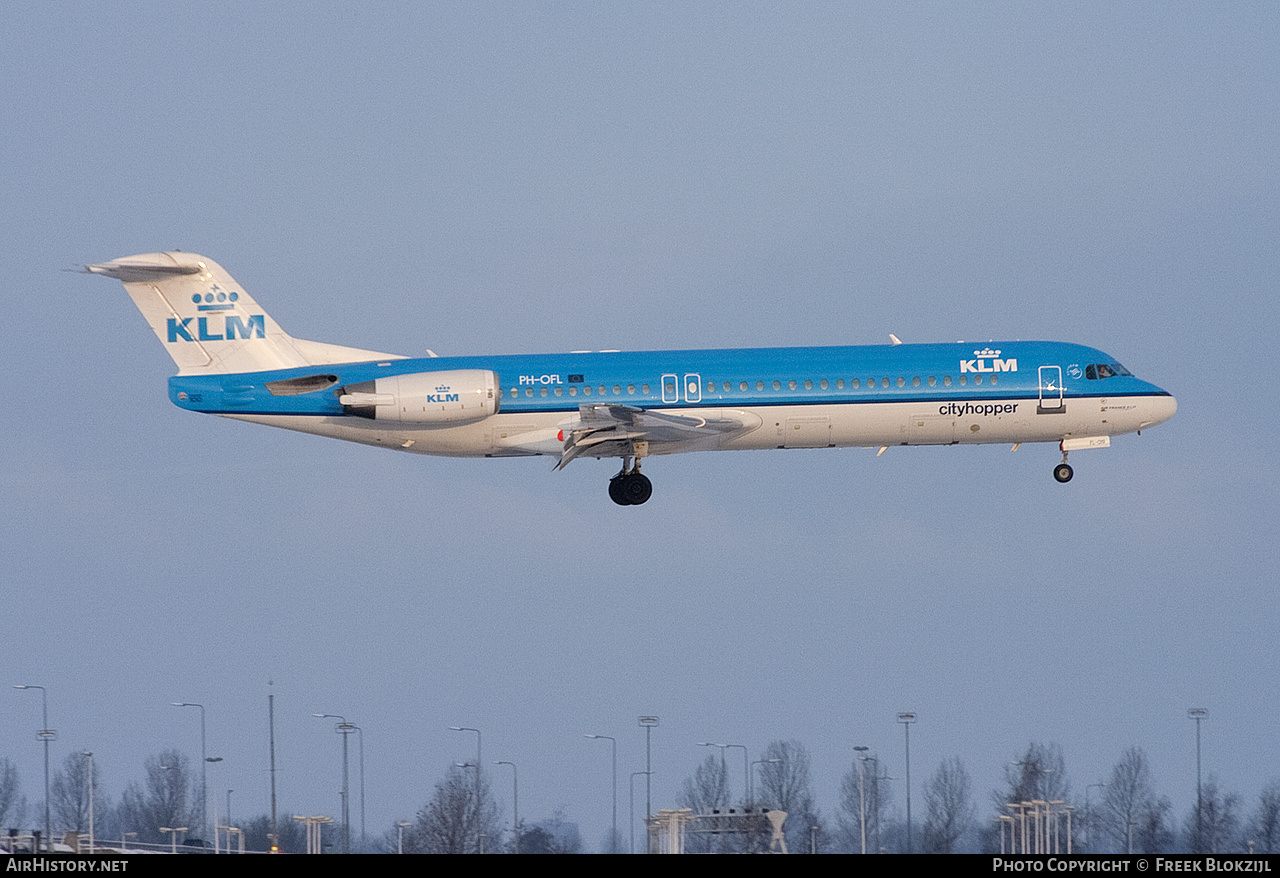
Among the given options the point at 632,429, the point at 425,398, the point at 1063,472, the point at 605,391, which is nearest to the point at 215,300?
the point at 425,398

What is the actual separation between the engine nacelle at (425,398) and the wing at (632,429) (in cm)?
214

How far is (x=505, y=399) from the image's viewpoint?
37969 millimetres

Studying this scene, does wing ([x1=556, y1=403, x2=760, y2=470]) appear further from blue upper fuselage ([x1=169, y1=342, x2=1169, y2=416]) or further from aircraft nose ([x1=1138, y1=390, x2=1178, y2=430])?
aircraft nose ([x1=1138, y1=390, x2=1178, y2=430])

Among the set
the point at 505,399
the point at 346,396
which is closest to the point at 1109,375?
the point at 505,399

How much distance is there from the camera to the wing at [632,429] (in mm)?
36719

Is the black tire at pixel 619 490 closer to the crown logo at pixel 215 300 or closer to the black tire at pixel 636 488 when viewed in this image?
the black tire at pixel 636 488

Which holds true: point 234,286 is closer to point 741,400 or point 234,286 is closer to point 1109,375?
point 741,400

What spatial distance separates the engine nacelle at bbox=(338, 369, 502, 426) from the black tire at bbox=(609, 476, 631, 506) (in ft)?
12.4

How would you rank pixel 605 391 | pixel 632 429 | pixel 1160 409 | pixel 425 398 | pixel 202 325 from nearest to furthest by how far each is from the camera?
1. pixel 425 398
2. pixel 632 429
3. pixel 605 391
4. pixel 202 325
5. pixel 1160 409

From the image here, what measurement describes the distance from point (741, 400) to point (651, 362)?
7.27ft

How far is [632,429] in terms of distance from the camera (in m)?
37.4

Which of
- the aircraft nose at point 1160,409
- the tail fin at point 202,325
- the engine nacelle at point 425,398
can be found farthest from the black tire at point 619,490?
the aircraft nose at point 1160,409

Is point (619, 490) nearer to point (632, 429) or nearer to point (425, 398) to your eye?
point (632, 429)

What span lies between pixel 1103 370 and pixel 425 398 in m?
16.3
